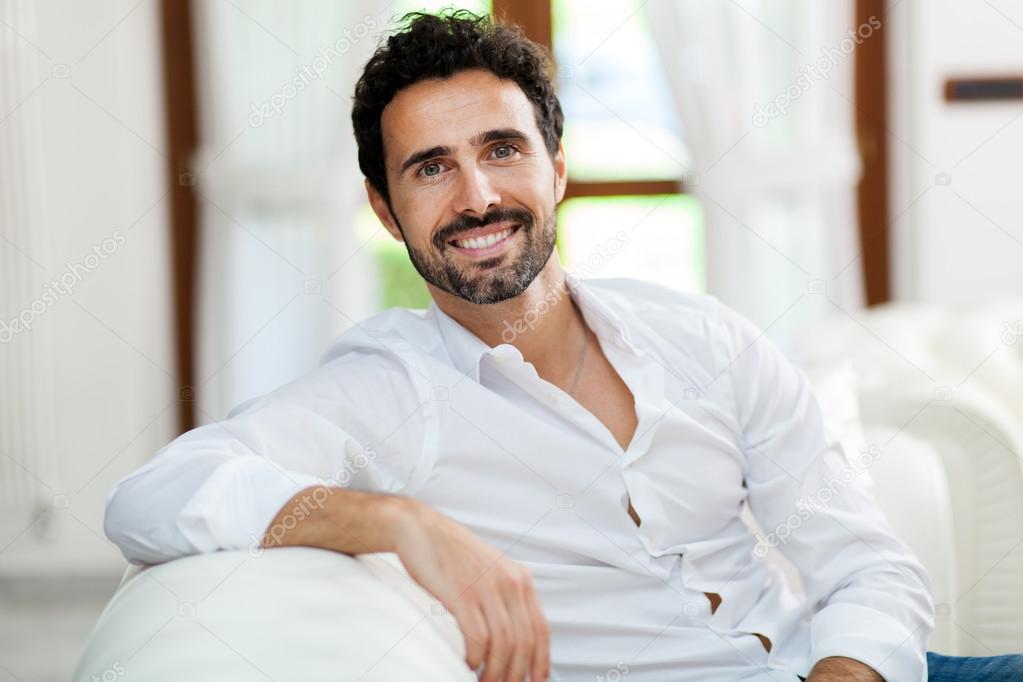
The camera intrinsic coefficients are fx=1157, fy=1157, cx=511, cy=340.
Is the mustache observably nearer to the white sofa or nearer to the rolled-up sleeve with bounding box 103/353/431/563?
the rolled-up sleeve with bounding box 103/353/431/563

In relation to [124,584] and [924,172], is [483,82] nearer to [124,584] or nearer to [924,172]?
[124,584]

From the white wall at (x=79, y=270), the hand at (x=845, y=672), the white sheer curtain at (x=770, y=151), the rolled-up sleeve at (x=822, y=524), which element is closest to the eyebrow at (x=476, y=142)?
the rolled-up sleeve at (x=822, y=524)

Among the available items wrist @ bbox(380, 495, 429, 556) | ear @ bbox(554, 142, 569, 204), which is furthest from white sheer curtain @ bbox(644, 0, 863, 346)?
wrist @ bbox(380, 495, 429, 556)

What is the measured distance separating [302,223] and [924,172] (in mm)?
1831

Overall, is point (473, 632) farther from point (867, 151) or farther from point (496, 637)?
point (867, 151)

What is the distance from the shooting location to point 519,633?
1.08 meters

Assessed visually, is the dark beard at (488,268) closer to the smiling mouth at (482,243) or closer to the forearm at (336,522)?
the smiling mouth at (482,243)

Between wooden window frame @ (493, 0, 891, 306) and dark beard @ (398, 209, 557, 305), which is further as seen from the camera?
wooden window frame @ (493, 0, 891, 306)

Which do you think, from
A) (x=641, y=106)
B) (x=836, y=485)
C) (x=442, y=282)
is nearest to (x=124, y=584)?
(x=442, y=282)

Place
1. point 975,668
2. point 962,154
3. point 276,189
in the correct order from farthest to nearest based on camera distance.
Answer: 1. point 276,189
2. point 962,154
3. point 975,668

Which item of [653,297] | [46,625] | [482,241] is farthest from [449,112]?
[46,625]

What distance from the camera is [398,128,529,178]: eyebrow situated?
1.48 m

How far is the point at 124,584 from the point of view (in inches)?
47.5

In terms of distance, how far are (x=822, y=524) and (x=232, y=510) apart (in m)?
0.70
